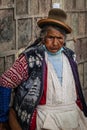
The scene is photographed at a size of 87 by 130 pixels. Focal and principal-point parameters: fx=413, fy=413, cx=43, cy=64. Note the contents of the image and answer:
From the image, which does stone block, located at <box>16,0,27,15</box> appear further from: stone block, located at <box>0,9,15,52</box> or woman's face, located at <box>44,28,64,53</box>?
woman's face, located at <box>44,28,64,53</box>

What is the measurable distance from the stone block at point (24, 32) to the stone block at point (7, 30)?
5.5 inches

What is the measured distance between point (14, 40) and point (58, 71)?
3.81 ft

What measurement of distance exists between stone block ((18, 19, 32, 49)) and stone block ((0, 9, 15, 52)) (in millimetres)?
140

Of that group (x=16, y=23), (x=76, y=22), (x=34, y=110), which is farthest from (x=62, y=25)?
(x=76, y=22)

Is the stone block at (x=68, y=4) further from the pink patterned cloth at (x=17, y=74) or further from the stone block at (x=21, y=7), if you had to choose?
the pink patterned cloth at (x=17, y=74)

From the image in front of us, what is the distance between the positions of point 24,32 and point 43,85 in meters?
1.44

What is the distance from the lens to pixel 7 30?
4.10m

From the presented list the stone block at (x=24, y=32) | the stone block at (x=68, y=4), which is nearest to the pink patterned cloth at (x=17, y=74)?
the stone block at (x=24, y=32)

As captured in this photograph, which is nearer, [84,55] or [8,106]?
[8,106]

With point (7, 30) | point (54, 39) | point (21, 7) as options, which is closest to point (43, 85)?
point (54, 39)

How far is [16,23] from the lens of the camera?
14.0 feet

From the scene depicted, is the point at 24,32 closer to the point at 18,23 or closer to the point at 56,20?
the point at 18,23

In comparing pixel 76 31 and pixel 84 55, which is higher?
pixel 76 31

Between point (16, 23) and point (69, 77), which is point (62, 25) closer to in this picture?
point (69, 77)
